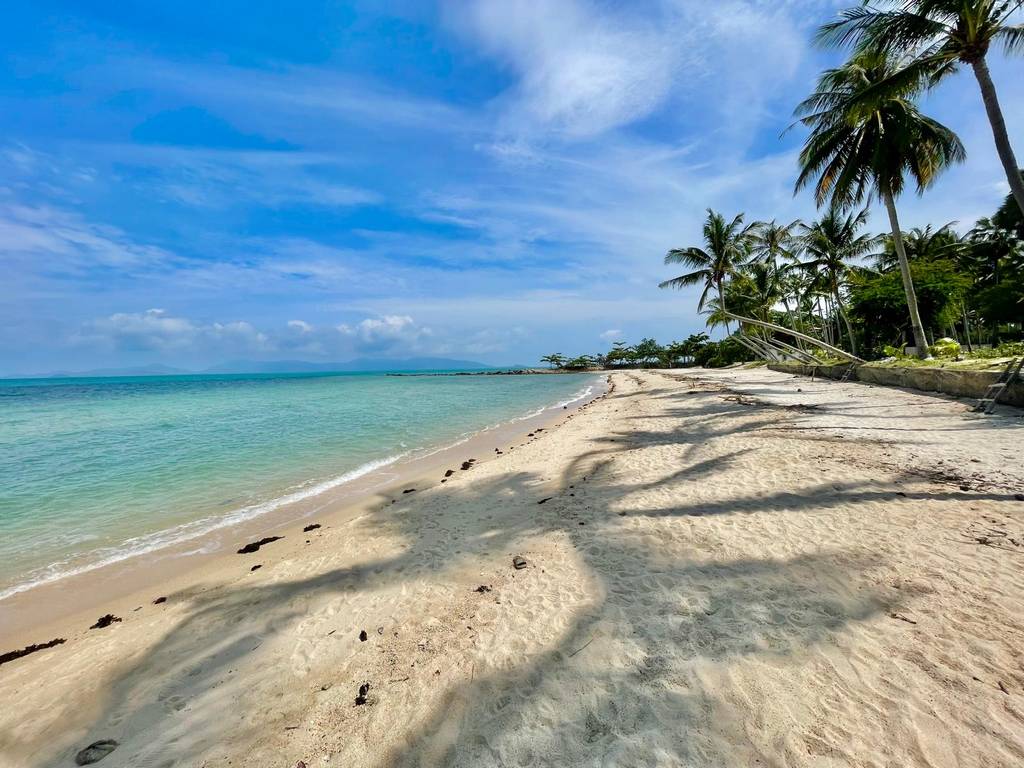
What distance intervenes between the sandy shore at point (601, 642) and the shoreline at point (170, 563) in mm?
435

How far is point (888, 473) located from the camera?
6129 millimetres

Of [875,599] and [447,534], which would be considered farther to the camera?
[447,534]

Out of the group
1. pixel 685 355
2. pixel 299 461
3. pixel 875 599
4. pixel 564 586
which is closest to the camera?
pixel 875 599

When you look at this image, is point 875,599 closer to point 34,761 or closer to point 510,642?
point 510,642

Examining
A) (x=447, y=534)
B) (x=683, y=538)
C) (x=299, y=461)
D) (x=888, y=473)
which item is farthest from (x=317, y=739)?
(x=299, y=461)

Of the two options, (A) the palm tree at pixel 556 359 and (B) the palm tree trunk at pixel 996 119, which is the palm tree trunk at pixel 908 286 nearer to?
(B) the palm tree trunk at pixel 996 119

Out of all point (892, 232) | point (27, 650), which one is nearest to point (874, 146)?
point (892, 232)

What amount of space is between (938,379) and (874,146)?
10.2m

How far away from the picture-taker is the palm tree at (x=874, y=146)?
15.2m

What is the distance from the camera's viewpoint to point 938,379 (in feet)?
40.4

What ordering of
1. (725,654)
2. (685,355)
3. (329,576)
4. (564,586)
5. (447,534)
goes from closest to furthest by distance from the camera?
(725,654) < (564,586) < (329,576) < (447,534) < (685,355)

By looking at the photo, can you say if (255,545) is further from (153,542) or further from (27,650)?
(27,650)

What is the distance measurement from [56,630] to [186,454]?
31.7 feet

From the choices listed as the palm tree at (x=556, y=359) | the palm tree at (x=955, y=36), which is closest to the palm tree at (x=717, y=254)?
the palm tree at (x=955, y=36)
